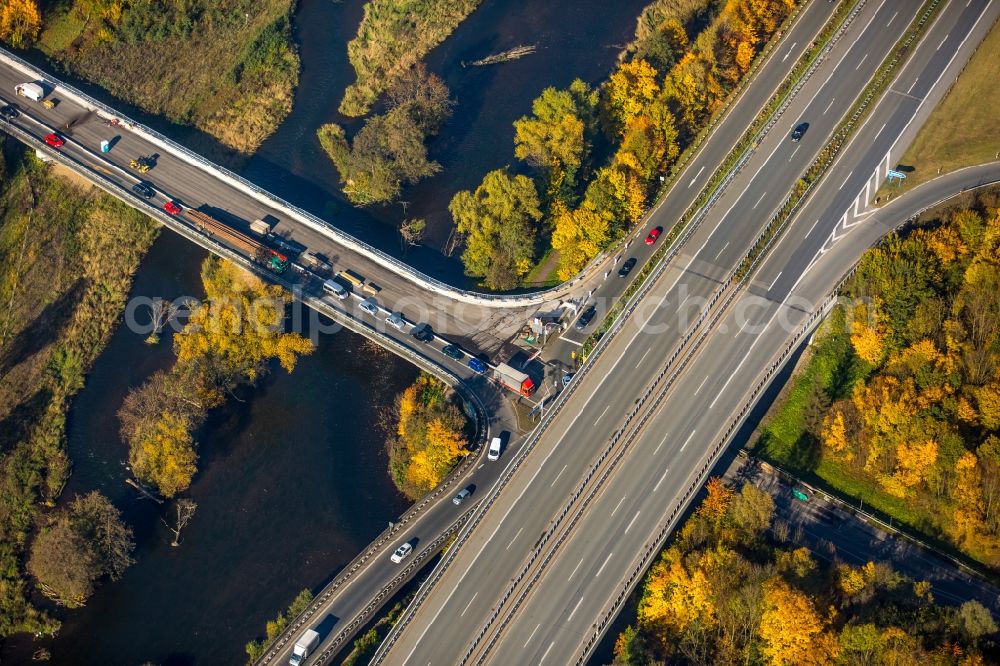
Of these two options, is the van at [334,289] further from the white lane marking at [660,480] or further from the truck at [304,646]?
the white lane marking at [660,480]

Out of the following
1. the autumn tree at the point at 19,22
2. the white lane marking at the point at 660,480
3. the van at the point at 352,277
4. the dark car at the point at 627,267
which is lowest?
the white lane marking at the point at 660,480

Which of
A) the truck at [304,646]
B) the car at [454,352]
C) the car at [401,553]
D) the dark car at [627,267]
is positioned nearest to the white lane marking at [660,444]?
the dark car at [627,267]

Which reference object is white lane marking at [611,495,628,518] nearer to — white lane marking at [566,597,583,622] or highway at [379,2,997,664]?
highway at [379,2,997,664]

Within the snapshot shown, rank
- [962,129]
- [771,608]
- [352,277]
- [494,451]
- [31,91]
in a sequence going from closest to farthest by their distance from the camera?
[771,608]
[494,451]
[352,277]
[962,129]
[31,91]

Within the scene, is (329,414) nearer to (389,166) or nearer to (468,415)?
(468,415)

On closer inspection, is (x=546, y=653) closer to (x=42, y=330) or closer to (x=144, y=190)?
(x=42, y=330)

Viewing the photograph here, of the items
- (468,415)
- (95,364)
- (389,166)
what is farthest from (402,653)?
(389,166)

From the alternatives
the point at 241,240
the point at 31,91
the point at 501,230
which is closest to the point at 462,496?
the point at 501,230
